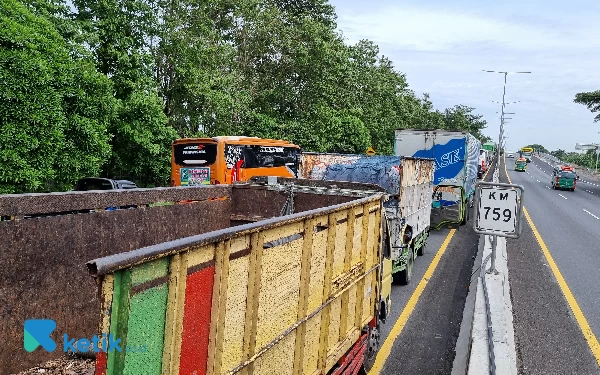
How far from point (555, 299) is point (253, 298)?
789 cm

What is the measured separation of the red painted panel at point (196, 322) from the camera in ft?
8.24

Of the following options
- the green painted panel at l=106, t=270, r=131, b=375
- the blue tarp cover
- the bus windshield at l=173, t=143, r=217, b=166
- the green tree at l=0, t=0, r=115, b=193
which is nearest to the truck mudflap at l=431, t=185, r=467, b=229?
the blue tarp cover

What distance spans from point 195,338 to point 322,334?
6.21 ft

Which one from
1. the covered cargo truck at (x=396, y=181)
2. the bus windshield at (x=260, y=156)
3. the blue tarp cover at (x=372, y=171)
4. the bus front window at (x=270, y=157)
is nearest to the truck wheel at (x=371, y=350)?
the covered cargo truck at (x=396, y=181)

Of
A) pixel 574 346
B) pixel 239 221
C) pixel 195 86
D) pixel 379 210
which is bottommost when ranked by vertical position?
pixel 574 346

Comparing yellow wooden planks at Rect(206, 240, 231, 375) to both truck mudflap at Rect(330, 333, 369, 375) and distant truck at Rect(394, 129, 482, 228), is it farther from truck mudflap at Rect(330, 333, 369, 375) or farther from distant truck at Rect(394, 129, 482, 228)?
distant truck at Rect(394, 129, 482, 228)

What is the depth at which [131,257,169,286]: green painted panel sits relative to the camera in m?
2.15

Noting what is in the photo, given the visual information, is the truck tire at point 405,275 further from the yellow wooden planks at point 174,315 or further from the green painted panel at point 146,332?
the green painted panel at point 146,332

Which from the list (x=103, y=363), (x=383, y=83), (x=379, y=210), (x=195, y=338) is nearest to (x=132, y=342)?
(x=103, y=363)

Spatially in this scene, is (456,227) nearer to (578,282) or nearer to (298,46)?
(578,282)

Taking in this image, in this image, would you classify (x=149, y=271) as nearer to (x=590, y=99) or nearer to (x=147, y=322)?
(x=147, y=322)

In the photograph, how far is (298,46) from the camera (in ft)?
81.5

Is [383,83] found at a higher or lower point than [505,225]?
higher

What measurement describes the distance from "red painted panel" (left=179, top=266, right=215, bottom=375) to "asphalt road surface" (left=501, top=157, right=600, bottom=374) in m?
4.81
